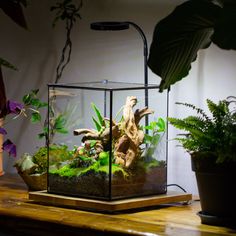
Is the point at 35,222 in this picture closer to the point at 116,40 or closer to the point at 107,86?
the point at 107,86

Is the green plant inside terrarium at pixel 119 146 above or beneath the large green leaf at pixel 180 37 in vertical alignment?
beneath

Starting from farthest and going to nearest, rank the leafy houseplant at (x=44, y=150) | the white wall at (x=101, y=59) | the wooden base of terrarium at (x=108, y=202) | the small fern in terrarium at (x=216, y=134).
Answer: the white wall at (x=101, y=59)
the leafy houseplant at (x=44, y=150)
the wooden base of terrarium at (x=108, y=202)
the small fern in terrarium at (x=216, y=134)

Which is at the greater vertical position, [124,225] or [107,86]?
[107,86]

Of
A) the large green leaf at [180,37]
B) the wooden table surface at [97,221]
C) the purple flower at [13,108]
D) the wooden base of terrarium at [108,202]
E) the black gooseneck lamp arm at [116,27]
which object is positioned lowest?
the wooden table surface at [97,221]

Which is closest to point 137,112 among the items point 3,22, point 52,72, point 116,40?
point 116,40

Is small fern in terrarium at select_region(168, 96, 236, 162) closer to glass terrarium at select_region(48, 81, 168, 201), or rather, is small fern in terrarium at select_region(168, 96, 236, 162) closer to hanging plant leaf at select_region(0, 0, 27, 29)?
glass terrarium at select_region(48, 81, 168, 201)

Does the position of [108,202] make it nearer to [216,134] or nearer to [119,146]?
[119,146]

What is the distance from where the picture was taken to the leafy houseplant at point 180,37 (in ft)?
4.70

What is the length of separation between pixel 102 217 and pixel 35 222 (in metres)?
0.20

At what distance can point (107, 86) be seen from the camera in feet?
6.27

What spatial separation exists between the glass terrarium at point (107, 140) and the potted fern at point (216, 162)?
253 mm

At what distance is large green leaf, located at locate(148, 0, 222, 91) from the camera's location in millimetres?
1432


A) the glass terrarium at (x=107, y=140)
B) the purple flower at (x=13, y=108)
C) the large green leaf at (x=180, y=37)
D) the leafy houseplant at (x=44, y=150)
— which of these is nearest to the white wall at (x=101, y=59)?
the leafy houseplant at (x=44, y=150)

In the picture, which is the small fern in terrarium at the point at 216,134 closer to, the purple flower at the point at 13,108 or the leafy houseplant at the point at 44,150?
the leafy houseplant at the point at 44,150
